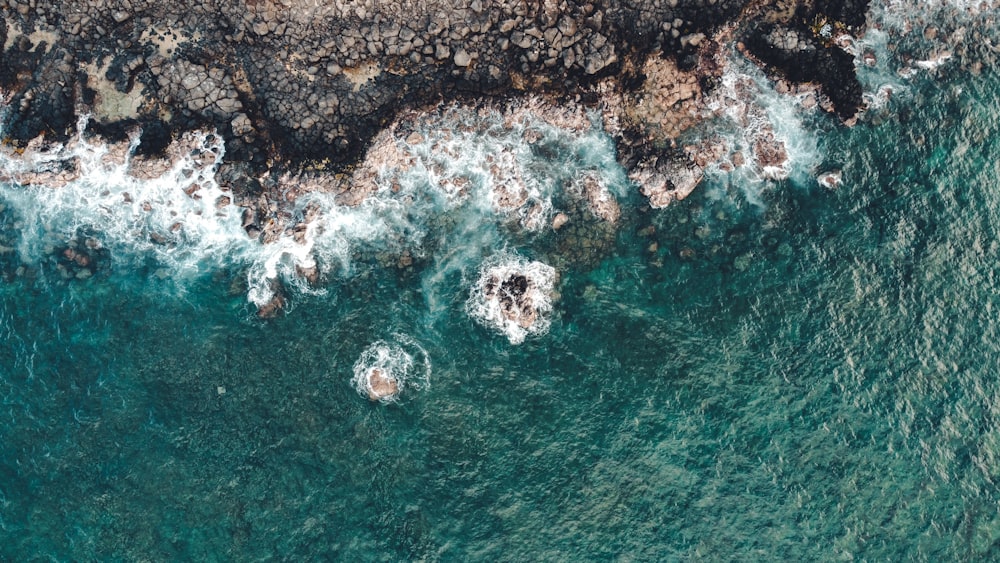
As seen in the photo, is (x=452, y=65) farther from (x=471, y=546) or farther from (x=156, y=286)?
(x=471, y=546)

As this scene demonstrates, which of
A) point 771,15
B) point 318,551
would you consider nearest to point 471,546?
point 318,551

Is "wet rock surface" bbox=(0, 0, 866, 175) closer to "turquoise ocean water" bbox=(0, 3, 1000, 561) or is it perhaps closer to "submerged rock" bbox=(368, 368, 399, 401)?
"turquoise ocean water" bbox=(0, 3, 1000, 561)

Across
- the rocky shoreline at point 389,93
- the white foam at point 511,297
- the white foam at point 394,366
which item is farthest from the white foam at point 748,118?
the white foam at point 394,366

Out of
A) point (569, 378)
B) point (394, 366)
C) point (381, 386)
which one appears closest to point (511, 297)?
point (569, 378)

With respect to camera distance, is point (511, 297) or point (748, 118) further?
point (748, 118)

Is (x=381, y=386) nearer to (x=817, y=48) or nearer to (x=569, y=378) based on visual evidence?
(x=569, y=378)

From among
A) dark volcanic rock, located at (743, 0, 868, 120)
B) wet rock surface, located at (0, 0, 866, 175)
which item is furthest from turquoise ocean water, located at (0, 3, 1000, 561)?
wet rock surface, located at (0, 0, 866, 175)

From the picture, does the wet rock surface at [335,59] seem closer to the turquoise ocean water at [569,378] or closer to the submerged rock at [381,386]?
the turquoise ocean water at [569,378]
